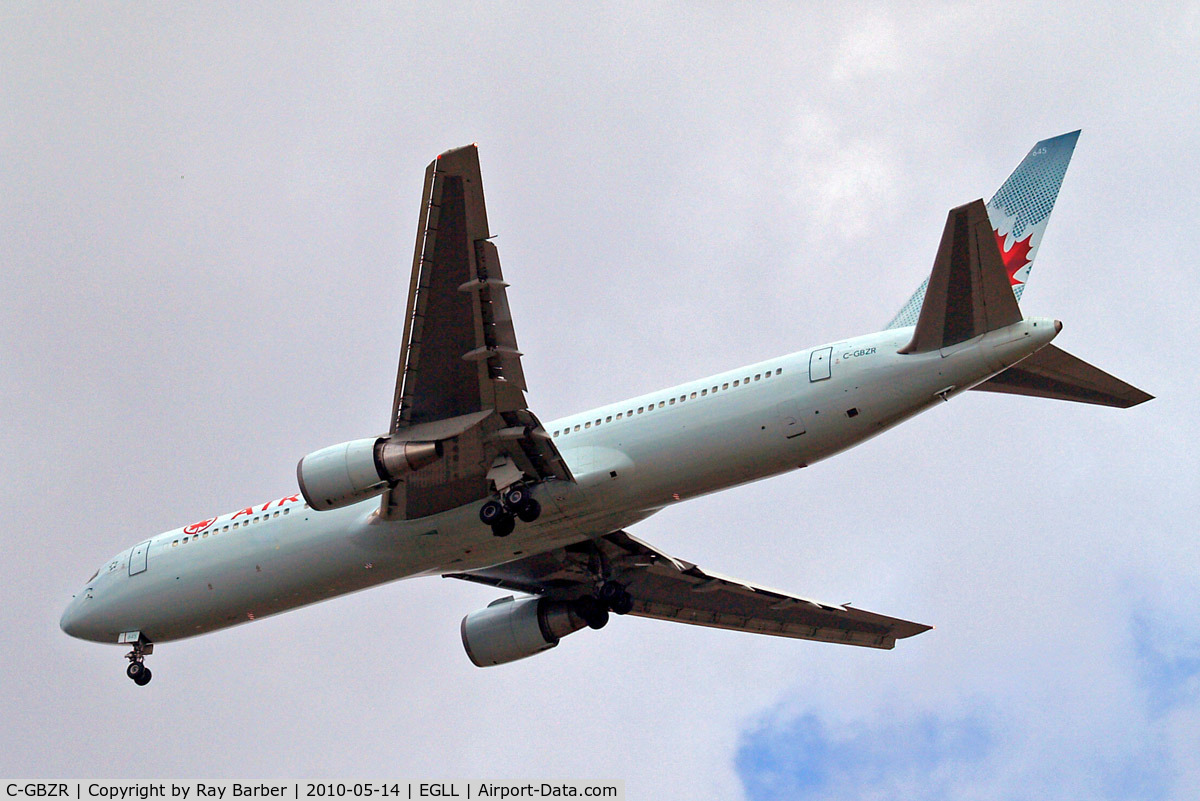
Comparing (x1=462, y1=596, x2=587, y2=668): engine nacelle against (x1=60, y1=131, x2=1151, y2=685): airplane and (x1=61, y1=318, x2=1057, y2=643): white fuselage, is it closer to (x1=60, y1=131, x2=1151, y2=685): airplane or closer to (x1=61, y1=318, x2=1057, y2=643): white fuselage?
(x1=60, y1=131, x2=1151, y2=685): airplane

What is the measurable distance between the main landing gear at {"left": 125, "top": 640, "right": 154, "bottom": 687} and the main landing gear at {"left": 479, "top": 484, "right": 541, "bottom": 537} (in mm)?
9059

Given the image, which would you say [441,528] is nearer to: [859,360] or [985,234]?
[859,360]

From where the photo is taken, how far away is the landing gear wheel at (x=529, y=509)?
26.2 m

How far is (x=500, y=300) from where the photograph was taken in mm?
23875

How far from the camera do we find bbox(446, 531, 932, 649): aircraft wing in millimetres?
31766

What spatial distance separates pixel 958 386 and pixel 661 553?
31.8 ft

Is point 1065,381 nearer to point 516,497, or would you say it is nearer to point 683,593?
point 516,497

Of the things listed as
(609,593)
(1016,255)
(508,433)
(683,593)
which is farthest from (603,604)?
(1016,255)

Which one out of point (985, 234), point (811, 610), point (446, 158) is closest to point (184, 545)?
point (446, 158)

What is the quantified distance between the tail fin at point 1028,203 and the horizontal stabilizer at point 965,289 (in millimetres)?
1920

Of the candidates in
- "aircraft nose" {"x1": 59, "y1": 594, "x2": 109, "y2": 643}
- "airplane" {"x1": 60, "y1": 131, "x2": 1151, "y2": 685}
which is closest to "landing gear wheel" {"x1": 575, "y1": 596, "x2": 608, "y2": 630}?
"airplane" {"x1": 60, "y1": 131, "x2": 1151, "y2": 685}

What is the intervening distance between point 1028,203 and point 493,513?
1120cm

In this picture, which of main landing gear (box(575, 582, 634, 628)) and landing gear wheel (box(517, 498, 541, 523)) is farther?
main landing gear (box(575, 582, 634, 628))

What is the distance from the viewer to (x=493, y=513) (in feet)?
86.5
